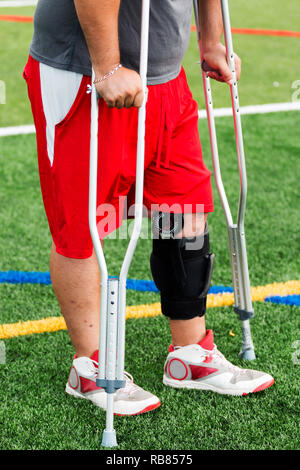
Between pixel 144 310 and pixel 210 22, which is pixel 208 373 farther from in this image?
pixel 210 22

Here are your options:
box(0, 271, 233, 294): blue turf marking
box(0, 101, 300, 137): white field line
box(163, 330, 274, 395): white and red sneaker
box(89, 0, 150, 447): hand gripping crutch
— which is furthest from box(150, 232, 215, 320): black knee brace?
box(0, 101, 300, 137): white field line

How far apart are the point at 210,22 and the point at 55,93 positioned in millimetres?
735

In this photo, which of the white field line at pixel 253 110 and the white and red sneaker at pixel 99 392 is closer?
the white and red sneaker at pixel 99 392

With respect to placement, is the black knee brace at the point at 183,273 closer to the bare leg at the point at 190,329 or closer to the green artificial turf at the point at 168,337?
the bare leg at the point at 190,329

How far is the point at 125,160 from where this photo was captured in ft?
8.39

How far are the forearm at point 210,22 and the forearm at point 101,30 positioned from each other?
657 millimetres

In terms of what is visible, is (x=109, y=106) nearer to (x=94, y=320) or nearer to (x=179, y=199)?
(x=179, y=199)

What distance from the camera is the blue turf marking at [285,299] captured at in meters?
3.61

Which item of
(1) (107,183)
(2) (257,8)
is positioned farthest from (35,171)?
(2) (257,8)

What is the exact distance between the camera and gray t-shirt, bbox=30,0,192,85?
2.43 m

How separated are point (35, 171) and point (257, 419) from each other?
129 inches

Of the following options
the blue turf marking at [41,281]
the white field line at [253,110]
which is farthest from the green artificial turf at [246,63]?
the blue turf marking at [41,281]

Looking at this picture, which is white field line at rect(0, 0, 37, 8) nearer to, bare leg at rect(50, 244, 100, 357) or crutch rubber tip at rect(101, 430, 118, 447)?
bare leg at rect(50, 244, 100, 357)

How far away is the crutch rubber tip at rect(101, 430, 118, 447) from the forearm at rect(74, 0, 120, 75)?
1.14 metres
